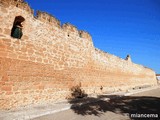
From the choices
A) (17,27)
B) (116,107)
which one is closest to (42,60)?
(17,27)

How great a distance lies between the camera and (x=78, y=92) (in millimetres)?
9680

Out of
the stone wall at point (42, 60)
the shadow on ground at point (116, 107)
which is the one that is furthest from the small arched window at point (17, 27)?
the shadow on ground at point (116, 107)

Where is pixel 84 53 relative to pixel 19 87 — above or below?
above

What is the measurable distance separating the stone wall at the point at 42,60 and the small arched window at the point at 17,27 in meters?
0.19

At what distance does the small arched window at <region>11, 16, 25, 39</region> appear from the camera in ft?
22.3

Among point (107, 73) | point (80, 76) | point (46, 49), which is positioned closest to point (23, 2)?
point (46, 49)

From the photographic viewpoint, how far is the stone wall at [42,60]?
625 centimetres

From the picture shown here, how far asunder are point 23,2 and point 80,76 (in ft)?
18.6

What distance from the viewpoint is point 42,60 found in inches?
303

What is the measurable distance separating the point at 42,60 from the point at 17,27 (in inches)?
78.3

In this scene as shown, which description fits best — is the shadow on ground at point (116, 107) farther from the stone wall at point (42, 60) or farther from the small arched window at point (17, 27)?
the small arched window at point (17, 27)

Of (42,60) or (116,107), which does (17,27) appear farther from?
(116,107)

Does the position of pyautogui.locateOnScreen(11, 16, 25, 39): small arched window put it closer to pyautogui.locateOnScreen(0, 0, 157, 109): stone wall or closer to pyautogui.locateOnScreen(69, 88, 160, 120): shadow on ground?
pyautogui.locateOnScreen(0, 0, 157, 109): stone wall

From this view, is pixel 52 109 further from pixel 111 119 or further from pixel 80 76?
pixel 80 76
